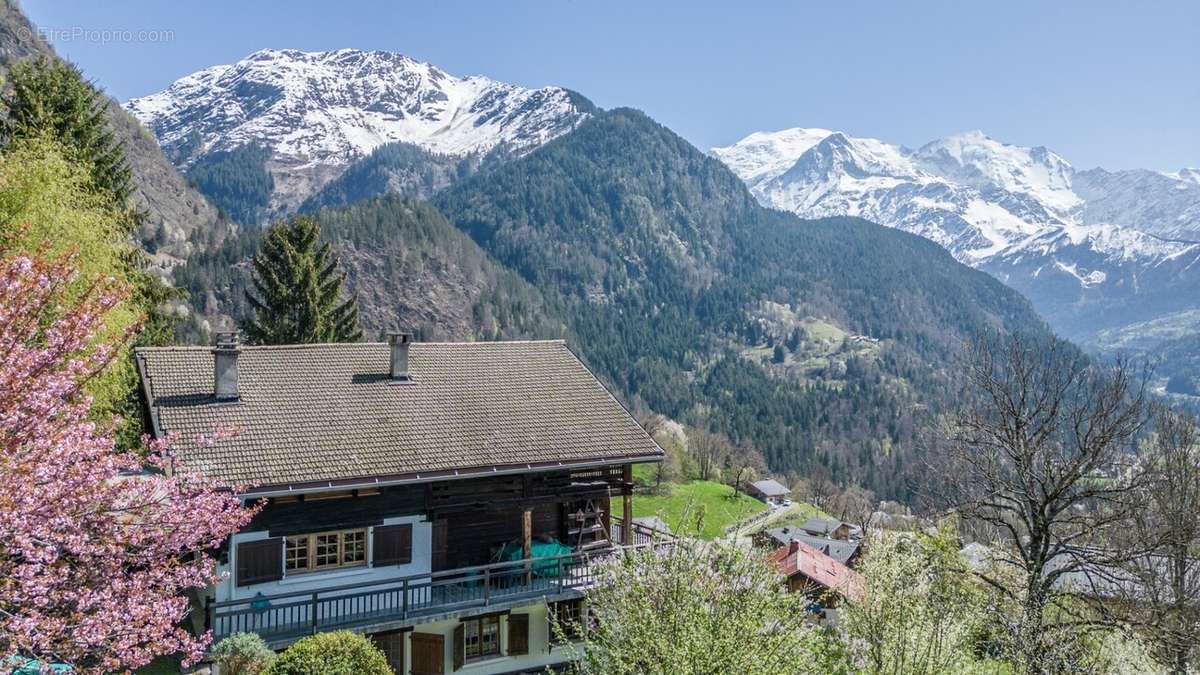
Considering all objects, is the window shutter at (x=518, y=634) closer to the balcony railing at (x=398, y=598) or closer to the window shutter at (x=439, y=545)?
the balcony railing at (x=398, y=598)

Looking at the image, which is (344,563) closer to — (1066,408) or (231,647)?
(231,647)

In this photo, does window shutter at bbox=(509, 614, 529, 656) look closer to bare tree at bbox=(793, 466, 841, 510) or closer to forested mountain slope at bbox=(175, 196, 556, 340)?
bare tree at bbox=(793, 466, 841, 510)

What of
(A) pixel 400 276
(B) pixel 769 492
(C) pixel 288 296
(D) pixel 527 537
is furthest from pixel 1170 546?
(A) pixel 400 276

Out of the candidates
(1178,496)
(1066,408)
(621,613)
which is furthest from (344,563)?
(1178,496)

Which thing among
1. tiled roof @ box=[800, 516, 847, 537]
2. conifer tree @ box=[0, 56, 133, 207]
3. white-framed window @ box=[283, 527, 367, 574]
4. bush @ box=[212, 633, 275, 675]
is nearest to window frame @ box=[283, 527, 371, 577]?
white-framed window @ box=[283, 527, 367, 574]

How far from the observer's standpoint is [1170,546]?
23953mm

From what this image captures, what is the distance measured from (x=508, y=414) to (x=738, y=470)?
9102 cm

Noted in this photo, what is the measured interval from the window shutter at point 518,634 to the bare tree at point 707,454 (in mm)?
87891

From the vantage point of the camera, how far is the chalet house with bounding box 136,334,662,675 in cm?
2042

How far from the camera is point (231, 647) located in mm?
17844

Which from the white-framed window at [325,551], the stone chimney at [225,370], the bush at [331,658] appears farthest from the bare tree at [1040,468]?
the stone chimney at [225,370]

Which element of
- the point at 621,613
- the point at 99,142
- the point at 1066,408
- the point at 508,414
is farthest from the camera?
the point at 99,142

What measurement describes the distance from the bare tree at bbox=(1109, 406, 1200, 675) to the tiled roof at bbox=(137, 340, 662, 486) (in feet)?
48.3

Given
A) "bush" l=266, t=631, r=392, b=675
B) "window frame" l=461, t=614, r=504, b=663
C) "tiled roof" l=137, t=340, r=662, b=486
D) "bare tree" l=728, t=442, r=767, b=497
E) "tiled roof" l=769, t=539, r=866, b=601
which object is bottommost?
"bare tree" l=728, t=442, r=767, b=497
